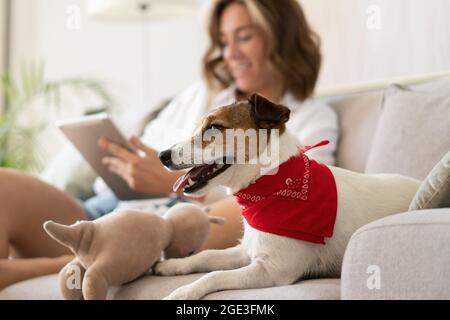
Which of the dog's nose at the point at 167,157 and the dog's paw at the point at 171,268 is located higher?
the dog's nose at the point at 167,157

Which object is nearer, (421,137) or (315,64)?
(421,137)

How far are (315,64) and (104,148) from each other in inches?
31.4

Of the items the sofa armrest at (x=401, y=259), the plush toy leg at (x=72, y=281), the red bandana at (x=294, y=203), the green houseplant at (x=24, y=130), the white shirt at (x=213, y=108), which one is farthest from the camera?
the green houseplant at (x=24, y=130)

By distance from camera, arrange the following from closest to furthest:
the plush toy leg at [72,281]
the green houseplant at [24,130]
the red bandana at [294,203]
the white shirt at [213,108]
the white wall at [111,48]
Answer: the red bandana at [294,203] → the plush toy leg at [72,281] → the white shirt at [213,108] → the green houseplant at [24,130] → the white wall at [111,48]

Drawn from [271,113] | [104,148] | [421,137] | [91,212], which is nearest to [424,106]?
[421,137]

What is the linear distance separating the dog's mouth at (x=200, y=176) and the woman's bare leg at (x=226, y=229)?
0.41 metres

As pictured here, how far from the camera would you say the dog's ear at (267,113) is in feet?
3.83

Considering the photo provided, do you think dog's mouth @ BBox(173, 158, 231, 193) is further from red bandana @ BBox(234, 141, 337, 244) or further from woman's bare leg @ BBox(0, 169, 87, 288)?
woman's bare leg @ BBox(0, 169, 87, 288)

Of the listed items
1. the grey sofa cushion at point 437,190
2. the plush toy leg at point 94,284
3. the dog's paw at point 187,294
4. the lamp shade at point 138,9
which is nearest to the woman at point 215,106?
the plush toy leg at point 94,284

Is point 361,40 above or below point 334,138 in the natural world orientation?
above

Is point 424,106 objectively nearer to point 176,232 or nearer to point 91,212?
point 176,232

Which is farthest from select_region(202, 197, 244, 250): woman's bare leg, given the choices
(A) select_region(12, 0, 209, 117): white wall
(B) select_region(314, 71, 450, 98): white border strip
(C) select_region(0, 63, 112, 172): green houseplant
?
(A) select_region(12, 0, 209, 117): white wall

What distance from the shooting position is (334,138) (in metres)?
1.97

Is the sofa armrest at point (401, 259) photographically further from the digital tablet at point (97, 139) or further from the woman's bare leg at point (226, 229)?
the digital tablet at point (97, 139)
